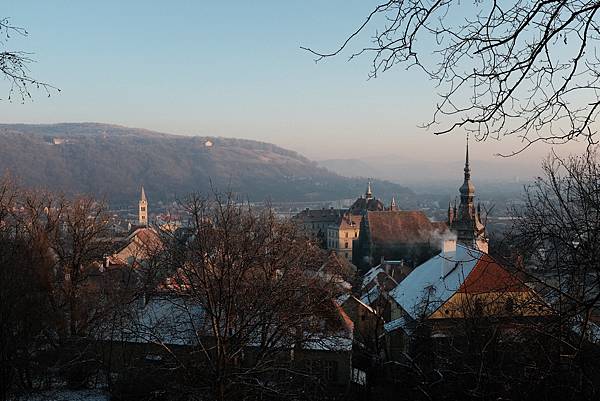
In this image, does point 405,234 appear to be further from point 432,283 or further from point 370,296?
point 432,283

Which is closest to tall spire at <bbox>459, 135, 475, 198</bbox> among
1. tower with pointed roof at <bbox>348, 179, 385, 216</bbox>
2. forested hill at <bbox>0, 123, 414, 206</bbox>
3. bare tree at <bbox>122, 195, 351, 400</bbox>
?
tower with pointed roof at <bbox>348, 179, 385, 216</bbox>

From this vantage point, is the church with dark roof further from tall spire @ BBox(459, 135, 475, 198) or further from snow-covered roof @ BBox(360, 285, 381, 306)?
snow-covered roof @ BBox(360, 285, 381, 306)

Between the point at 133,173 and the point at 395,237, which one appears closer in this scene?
the point at 395,237

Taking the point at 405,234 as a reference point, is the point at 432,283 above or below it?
above

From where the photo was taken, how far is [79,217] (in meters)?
18.5

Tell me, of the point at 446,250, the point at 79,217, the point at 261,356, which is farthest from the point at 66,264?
the point at 446,250

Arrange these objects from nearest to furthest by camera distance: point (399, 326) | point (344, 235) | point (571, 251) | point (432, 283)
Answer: point (571, 251) < point (399, 326) < point (432, 283) < point (344, 235)

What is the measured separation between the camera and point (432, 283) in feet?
72.7

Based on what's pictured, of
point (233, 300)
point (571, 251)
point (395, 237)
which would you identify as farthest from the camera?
point (395, 237)

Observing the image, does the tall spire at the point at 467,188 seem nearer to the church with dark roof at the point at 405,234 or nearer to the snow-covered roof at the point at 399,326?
the church with dark roof at the point at 405,234

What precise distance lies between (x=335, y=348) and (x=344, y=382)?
7.09 feet

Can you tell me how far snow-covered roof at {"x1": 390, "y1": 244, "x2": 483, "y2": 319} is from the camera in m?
19.4

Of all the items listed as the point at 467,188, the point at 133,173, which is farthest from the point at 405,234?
the point at 133,173

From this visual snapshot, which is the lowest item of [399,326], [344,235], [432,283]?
[344,235]
